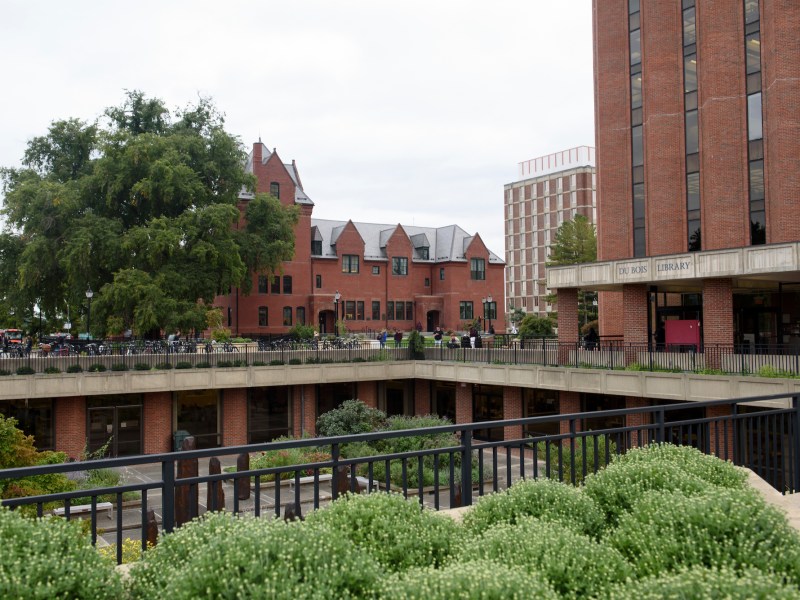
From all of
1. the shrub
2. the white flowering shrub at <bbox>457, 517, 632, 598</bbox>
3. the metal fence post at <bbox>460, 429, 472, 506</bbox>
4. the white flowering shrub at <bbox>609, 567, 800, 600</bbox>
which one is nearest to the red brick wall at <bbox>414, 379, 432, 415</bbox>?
the shrub

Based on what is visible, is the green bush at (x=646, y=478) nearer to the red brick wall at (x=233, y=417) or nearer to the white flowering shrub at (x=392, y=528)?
the white flowering shrub at (x=392, y=528)

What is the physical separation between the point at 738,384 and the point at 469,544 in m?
21.0

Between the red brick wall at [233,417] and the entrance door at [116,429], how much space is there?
13.7 ft

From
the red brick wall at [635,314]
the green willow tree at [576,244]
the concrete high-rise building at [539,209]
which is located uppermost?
the concrete high-rise building at [539,209]

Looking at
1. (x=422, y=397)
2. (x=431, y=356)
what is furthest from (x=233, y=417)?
(x=431, y=356)

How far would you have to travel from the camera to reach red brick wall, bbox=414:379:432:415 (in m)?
40.9

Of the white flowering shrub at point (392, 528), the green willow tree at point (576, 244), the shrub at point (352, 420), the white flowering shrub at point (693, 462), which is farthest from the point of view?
the green willow tree at point (576, 244)

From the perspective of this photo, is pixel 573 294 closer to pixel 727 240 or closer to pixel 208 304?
pixel 727 240

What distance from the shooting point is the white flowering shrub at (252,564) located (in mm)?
3822

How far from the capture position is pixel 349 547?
14.3 ft

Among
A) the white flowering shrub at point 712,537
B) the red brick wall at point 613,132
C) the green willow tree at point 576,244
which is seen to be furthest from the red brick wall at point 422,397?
the white flowering shrub at point 712,537

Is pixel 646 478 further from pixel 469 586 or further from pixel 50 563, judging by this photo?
pixel 50 563

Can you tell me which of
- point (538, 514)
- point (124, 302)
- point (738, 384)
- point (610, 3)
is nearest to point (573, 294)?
point (738, 384)

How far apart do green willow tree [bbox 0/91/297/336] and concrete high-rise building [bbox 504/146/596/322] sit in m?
59.6
